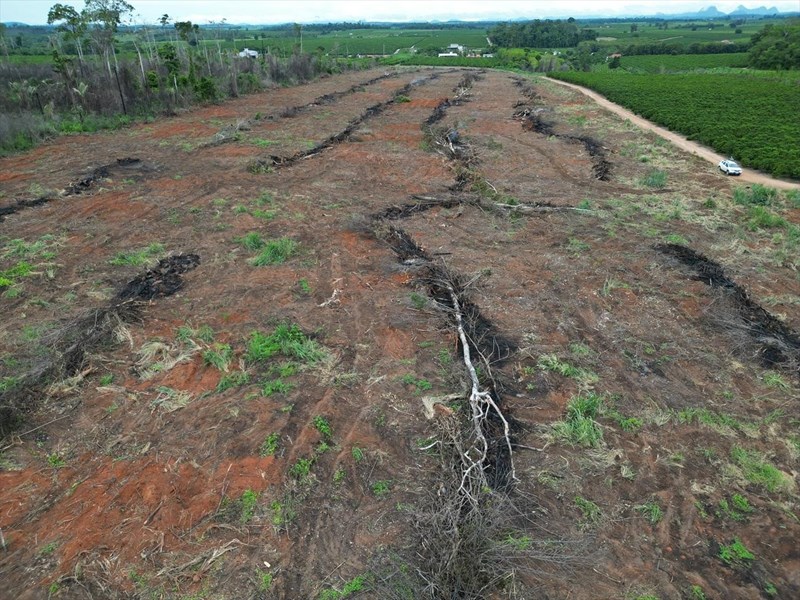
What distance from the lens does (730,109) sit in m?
25.8

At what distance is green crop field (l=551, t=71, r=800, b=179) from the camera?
18.0m

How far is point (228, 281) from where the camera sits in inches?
341

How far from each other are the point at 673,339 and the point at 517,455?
12.2 feet

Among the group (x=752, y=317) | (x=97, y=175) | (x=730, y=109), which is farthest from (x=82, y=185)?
(x=730, y=109)

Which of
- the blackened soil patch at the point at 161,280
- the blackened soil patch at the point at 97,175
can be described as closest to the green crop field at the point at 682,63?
the blackened soil patch at the point at 97,175

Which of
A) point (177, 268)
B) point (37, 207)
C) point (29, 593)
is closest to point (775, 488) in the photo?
point (29, 593)

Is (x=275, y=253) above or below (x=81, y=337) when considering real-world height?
above

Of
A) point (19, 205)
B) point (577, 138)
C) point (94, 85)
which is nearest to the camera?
point (19, 205)

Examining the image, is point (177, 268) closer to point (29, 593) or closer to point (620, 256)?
point (29, 593)

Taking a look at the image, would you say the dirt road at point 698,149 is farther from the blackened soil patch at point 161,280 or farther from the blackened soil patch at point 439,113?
the blackened soil patch at point 161,280

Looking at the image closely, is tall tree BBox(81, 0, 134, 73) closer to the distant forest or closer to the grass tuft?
the grass tuft

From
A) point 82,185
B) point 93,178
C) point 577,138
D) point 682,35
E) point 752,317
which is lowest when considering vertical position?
point 752,317

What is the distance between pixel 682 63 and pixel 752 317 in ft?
198

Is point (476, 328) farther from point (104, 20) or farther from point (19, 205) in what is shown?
point (104, 20)
